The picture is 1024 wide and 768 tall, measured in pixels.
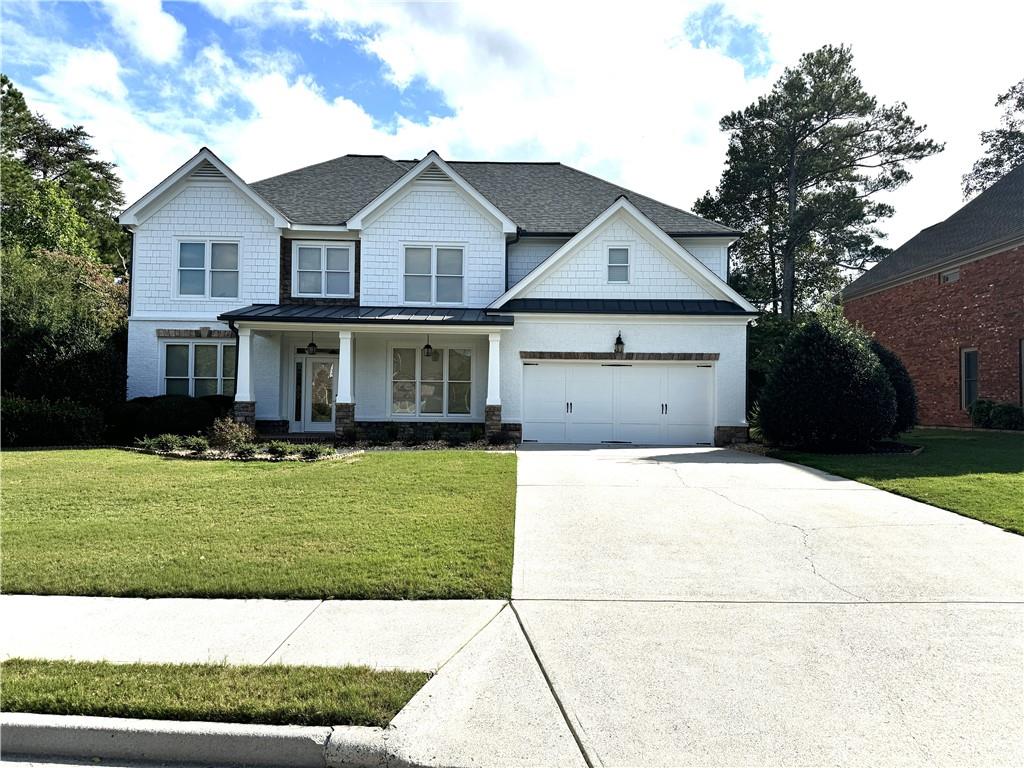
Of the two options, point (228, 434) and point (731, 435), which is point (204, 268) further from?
point (731, 435)

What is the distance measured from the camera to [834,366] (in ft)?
45.0

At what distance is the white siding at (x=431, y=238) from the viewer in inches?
713

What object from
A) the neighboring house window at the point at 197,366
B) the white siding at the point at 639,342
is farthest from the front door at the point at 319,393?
the white siding at the point at 639,342

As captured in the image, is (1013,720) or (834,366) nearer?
(1013,720)

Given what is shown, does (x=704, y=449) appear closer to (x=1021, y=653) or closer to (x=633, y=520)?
(x=633, y=520)

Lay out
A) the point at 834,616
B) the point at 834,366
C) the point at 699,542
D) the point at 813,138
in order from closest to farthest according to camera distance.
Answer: the point at 834,616 < the point at 699,542 < the point at 834,366 < the point at 813,138

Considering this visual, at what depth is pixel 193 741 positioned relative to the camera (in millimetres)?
3117

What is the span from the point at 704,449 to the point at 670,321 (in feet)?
11.9

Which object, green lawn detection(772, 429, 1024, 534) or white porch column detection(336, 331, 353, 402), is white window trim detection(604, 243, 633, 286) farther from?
white porch column detection(336, 331, 353, 402)

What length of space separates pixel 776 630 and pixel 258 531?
520 centimetres

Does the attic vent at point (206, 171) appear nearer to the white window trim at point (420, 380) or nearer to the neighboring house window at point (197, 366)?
the neighboring house window at point (197, 366)

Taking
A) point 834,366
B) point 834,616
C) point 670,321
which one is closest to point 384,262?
point 670,321

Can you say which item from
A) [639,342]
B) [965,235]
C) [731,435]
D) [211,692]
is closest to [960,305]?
[965,235]

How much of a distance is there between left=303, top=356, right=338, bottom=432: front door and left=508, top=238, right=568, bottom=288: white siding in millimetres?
5986
